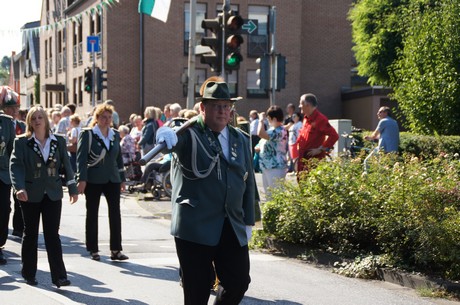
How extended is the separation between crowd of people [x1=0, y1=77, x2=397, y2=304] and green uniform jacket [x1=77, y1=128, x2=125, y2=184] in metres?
0.01

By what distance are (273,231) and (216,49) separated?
4.66m

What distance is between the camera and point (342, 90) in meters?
40.0

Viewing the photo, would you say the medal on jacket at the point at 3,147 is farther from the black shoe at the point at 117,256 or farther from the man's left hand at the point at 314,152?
the man's left hand at the point at 314,152

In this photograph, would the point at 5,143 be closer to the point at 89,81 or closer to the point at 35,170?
the point at 35,170

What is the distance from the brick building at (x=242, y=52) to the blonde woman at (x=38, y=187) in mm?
27976

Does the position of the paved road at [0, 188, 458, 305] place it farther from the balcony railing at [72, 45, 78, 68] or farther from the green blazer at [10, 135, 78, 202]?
the balcony railing at [72, 45, 78, 68]

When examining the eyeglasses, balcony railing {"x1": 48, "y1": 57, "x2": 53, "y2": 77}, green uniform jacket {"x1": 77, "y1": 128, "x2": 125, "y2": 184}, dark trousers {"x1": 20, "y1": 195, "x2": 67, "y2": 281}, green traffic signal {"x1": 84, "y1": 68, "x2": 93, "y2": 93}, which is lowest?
dark trousers {"x1": 20, "y1": 195, "x2": 67, "y2": 281}

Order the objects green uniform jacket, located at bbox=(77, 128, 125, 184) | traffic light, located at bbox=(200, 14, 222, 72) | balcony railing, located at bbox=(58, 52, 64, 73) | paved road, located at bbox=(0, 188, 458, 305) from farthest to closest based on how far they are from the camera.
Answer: balcony railing, located at bbox=(58, 52, 64, 73) < traffic light, located at bbox=(200, 14, 222, 72) < green uniform jacket, located at bbox=(77, 128, 125, 184) < paved road, located at bbox=(0, 188, 458, 305)

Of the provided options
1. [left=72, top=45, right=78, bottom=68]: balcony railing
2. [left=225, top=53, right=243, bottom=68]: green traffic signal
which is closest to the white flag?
[left=225, top=53, right=243, bottom=68]: green traffic signal

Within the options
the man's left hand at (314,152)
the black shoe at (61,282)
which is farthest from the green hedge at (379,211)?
the black shoe at (61,282)

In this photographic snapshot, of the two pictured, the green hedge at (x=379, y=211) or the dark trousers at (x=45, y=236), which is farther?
the green hedge at (x=379, y=211)

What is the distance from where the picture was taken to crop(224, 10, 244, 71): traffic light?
44.1 feet

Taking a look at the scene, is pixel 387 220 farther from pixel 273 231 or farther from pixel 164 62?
pixel 164 62

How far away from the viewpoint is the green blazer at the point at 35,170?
7.54 metres
